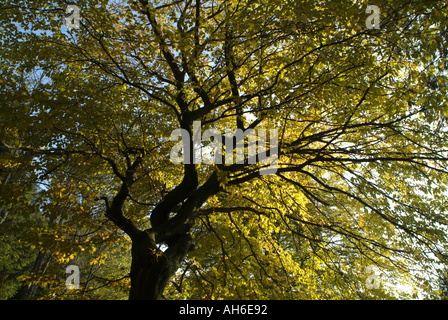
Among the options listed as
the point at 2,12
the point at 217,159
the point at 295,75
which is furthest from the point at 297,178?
the point at 2,12

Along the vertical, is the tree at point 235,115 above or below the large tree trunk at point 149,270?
above

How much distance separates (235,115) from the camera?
5.19 meters

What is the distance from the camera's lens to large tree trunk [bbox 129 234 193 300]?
3922 mm

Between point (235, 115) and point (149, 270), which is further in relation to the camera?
point (235, 115)

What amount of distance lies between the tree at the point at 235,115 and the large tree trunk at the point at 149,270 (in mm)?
21

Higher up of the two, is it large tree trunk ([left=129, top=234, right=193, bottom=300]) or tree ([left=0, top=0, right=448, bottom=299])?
tree ([left=0, top=0, right=448, bottom=299])

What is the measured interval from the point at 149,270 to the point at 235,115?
330 cm

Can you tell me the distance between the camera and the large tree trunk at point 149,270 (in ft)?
12.9

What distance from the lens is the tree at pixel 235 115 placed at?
3975mm

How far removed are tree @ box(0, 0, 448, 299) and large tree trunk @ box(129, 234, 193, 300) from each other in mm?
21

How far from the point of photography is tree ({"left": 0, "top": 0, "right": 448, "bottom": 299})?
3.97 metres

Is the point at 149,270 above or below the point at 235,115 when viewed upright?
below

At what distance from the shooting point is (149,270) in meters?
4.09
